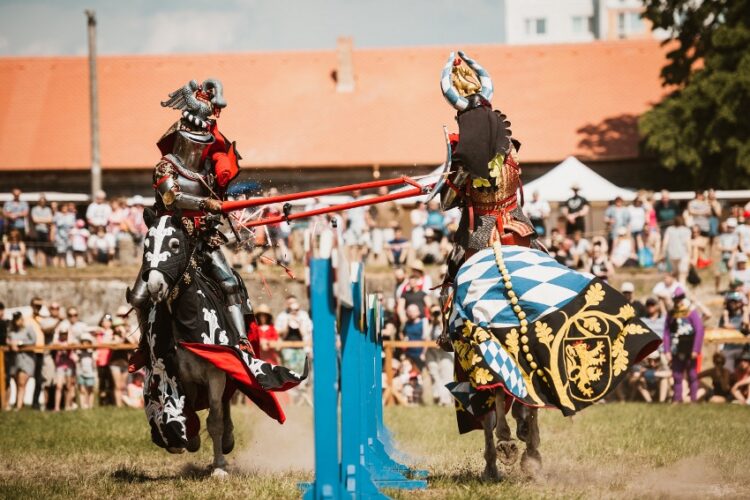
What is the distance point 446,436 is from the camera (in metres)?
12.7

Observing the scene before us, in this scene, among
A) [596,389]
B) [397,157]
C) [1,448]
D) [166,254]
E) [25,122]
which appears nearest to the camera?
[596,389]

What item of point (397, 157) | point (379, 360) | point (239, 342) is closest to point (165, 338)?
point (239, 342)

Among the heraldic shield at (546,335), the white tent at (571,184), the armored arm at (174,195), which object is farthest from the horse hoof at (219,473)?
the white tent at (571,184)

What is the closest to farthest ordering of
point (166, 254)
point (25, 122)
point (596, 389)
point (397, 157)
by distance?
point (596, 389) < point (166, 254) < point (397, 157) < point (25, 122)

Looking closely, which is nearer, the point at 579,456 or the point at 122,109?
the point at 579,456

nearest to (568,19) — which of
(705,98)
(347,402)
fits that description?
(705,98)

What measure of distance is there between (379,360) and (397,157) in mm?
27983

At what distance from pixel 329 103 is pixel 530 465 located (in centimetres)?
3299

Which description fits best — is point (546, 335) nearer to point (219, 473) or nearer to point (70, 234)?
point (219, 473)

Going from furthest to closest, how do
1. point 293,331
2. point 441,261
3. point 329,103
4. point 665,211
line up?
point 329,103 < point 665,211 < point 441,261 < point 293,331

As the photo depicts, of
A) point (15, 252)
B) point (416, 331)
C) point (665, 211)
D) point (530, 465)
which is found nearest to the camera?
point (530, 465)

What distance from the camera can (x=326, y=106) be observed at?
4112 cm

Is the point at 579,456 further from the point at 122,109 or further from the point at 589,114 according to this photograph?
the point at 122,109

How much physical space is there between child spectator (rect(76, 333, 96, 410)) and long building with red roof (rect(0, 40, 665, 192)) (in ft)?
62.1
